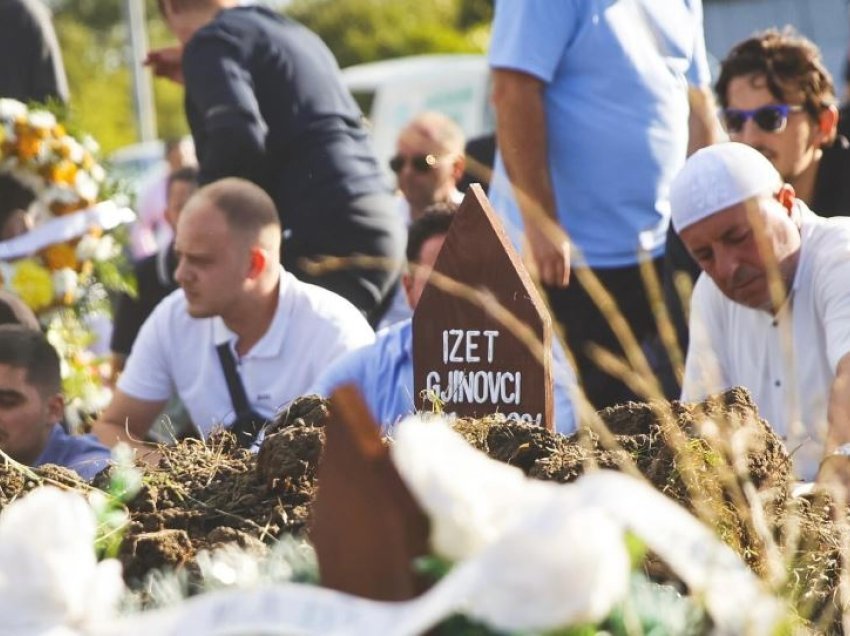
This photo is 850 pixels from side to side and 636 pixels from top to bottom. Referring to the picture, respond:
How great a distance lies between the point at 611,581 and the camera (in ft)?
4.63

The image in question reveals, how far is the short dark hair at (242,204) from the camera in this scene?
191 inches

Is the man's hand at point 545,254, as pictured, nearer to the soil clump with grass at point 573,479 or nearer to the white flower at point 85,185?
the soil clump with grass at point 573,479

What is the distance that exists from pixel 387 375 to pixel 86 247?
1.84 meters

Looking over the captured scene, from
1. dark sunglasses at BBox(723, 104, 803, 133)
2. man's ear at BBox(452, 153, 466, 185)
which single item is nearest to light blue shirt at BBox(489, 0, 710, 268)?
dark sunglasses at BBox(723, 104, 803, 133)

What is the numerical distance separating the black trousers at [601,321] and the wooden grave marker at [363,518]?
2.80 metres

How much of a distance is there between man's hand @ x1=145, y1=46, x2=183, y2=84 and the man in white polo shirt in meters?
0.79

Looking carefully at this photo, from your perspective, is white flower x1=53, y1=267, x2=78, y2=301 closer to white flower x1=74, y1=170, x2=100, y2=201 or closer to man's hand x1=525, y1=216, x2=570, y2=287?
white flower x1=74, y1=170, x2=100, y2=201

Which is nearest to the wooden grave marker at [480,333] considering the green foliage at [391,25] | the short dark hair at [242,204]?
the short dark hair at [242,204]

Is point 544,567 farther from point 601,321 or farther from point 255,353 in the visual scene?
point 255,353

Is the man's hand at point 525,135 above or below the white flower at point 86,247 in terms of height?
above

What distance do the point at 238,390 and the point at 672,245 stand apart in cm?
122

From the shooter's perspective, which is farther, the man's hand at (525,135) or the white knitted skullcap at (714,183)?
the man's hand at (525,135)

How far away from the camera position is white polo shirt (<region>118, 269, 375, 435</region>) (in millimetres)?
4750

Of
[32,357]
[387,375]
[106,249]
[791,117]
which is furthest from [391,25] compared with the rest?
[387,375]
